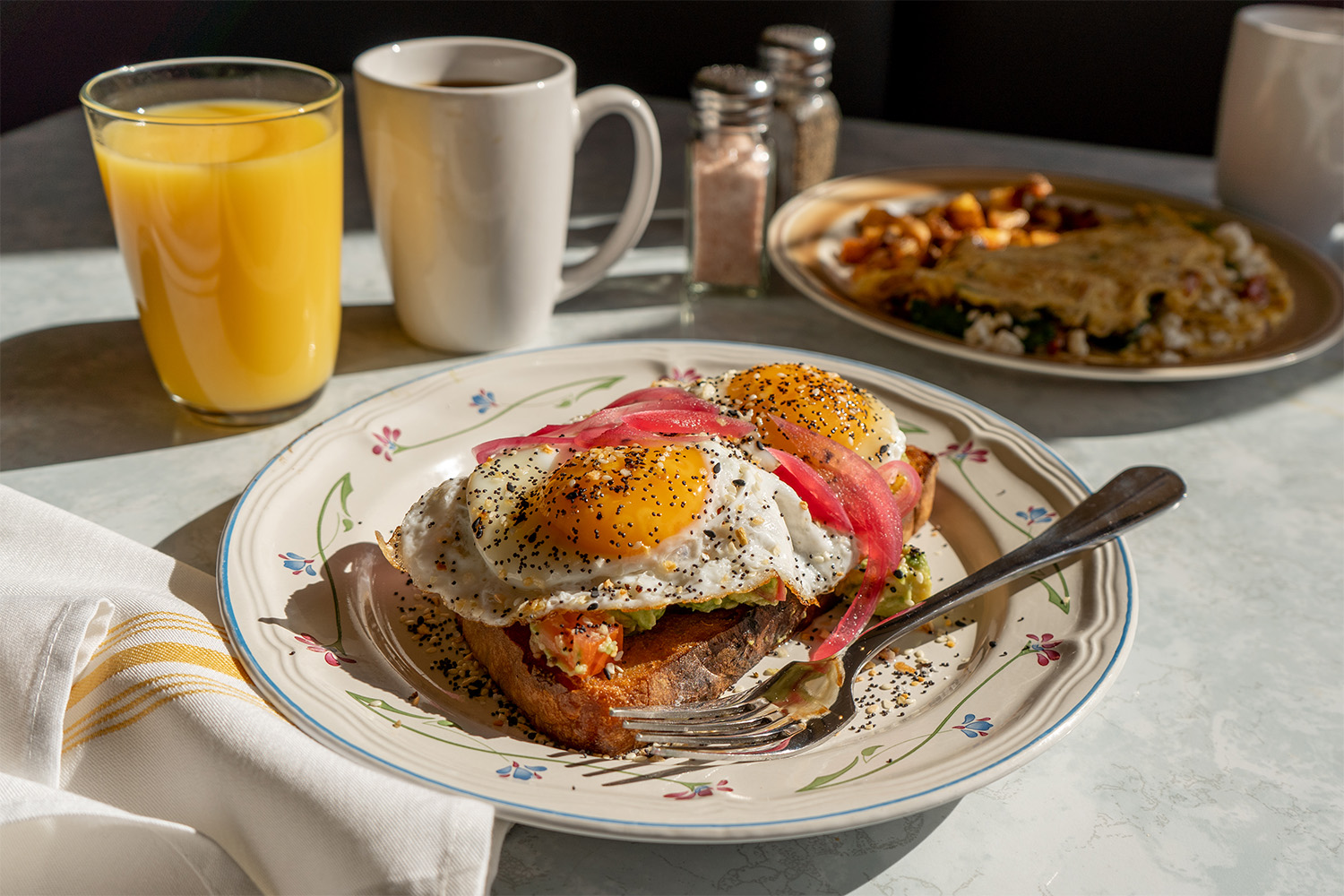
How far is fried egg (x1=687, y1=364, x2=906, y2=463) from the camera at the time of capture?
194cm

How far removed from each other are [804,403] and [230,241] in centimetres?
121

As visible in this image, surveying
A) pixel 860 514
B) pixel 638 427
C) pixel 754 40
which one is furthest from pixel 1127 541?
pixel 754 40

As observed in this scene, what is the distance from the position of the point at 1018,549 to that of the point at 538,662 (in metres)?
0.89

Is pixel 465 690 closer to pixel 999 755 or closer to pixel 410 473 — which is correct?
pixel 410 473

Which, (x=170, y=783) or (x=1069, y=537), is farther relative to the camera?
(x=1069, y=537)

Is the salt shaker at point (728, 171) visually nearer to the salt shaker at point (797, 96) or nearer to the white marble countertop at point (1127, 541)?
the white marble countertop at point (1127, 541)

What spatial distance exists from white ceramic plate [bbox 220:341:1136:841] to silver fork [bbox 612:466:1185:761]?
0.12 feet

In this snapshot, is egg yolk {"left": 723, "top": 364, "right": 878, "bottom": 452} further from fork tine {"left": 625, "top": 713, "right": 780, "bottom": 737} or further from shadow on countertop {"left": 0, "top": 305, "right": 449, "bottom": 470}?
shadow on countertop {"left": 0, "top": 305, "right": 449, "bottom": 470}

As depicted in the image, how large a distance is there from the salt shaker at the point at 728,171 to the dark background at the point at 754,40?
3034mm

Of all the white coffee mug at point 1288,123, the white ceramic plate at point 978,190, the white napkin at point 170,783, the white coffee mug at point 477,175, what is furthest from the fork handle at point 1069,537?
the white coffee mug at point 1288,123

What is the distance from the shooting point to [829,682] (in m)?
1.61

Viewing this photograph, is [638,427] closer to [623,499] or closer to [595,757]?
[623,499]

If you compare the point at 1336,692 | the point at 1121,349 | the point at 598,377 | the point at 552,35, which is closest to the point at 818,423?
the point at 598,377

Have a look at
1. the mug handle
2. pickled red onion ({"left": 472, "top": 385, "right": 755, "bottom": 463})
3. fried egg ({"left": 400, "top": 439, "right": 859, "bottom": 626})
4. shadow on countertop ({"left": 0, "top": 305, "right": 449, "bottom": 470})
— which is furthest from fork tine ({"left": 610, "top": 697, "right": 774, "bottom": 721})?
the mug handle
